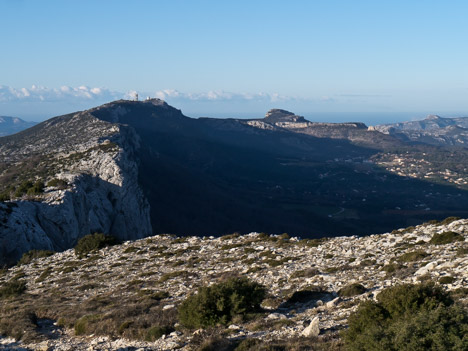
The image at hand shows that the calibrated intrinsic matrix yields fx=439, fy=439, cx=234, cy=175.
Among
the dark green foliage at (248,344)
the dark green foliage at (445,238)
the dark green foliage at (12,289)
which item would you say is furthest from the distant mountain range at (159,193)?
the dark green foliage at (445,238)

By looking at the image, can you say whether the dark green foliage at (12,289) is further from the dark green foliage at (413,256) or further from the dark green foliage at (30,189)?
the dark green foliage at (30,189)

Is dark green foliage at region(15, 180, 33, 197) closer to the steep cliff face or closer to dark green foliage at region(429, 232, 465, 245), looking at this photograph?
the steep cliff face

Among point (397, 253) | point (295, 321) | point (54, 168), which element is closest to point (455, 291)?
point (295, 321)

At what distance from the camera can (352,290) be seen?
17.0m

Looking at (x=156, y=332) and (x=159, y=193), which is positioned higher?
(x=156, y=332)

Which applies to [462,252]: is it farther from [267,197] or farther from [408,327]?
[267,197]

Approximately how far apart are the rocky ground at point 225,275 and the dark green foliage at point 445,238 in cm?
42

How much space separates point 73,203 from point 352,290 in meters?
37.6

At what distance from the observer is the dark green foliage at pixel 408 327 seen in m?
9.67

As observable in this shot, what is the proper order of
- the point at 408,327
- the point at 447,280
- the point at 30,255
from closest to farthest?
the point at 408,327, the point at 447,280, the point at 30,255

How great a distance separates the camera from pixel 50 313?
738 inches

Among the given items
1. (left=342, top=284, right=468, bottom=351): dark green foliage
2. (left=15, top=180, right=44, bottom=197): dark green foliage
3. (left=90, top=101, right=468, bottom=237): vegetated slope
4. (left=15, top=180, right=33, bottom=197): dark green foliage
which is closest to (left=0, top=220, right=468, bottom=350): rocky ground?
(left=342, top=284, right=468, bottom=351): dark green foliage

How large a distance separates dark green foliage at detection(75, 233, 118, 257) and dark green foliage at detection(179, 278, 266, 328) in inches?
817

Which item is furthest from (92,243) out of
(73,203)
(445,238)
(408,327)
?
(408,327)
